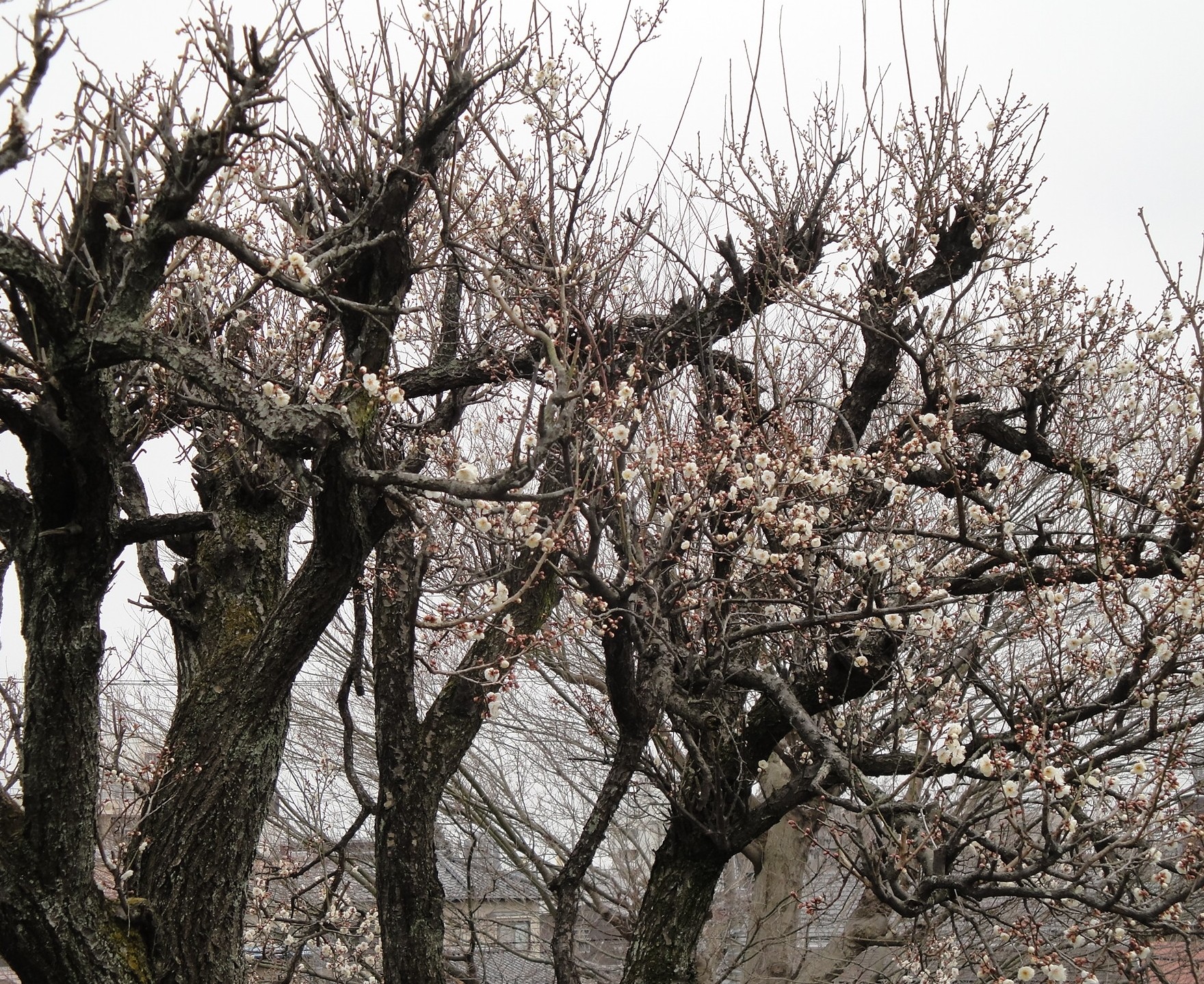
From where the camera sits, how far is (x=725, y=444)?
18.1 feet

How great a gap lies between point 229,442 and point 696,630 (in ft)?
10.7

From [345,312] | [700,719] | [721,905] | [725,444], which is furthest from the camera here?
[721,905]

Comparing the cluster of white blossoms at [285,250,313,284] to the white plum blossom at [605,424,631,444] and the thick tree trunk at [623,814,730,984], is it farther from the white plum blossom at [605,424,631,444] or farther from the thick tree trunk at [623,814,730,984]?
the thick tree trunk at [623,814,730,984]

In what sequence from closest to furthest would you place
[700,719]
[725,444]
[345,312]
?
[345,312]
[725,444]
[700,719]

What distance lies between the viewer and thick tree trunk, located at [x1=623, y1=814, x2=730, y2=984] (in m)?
5.79

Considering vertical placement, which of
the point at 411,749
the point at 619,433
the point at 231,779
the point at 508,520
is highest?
the point at 508,520

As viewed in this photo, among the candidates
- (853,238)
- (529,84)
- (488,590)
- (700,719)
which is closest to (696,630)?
(700,719)

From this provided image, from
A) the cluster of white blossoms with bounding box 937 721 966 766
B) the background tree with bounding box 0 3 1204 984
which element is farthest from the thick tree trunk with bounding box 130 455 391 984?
the cluster of white blossoms with bounding box 937 721 966 766

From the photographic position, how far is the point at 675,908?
5.96 metres

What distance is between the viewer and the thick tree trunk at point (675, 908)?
19.0ft

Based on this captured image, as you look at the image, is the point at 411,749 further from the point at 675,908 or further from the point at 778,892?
the point at 778,892

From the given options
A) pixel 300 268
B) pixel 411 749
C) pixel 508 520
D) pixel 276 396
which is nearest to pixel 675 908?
pixel 411 749

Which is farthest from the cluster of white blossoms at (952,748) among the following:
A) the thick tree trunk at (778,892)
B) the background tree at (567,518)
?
the thick tree trunk at (778,892)

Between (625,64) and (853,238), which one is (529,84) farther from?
(853,238)
